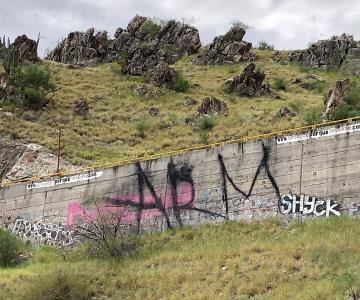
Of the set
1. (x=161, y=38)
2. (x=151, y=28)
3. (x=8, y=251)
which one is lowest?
(x=8, y=251)

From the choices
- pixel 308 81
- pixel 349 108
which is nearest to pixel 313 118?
pixel 349 108

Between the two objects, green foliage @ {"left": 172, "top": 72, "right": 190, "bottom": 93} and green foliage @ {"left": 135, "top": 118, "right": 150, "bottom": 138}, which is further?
green foliage @ {"left": 172, "top": 72, "right": 190, "bottom": 93}

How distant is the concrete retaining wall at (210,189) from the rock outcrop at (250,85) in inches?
1143

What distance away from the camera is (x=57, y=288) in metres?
18.5

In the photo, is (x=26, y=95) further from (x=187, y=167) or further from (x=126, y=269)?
(x=126, y=269)

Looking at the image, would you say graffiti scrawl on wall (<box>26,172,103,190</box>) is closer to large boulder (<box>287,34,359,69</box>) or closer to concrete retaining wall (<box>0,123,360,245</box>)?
concrete retaining wall (<box>0,123,360,245</box>)

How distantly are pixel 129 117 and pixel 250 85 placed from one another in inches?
525

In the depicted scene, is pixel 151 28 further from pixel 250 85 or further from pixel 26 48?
pixel 250 85

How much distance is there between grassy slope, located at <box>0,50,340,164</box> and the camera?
129 feet

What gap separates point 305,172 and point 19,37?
48473 mm

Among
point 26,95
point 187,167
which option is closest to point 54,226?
point 187,167

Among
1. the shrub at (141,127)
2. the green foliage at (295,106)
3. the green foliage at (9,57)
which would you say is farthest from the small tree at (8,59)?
the green foliage at (295,106)

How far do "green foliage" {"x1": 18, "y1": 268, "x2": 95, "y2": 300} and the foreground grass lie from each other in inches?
1.2

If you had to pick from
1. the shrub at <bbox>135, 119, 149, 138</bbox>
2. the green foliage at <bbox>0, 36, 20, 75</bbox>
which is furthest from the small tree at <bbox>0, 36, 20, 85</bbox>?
the shrub at <bbox>135, 119, 149, 138</bbox>
